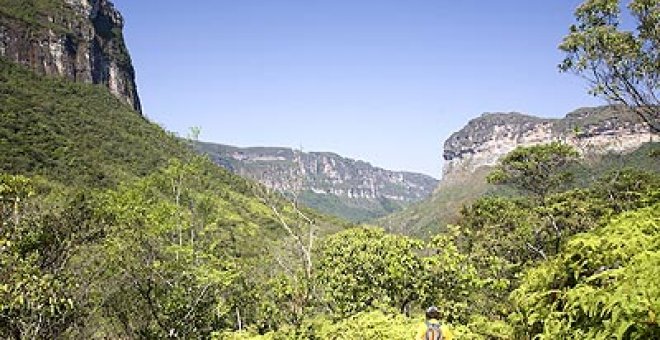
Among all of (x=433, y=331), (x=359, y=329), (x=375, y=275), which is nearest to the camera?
A: (x=433, y=331)

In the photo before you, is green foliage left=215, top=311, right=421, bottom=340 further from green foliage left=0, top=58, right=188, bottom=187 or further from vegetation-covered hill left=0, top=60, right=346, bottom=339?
green foliage left=0, top=58, right=188, bottom=187

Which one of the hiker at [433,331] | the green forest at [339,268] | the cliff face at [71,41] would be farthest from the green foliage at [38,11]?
the hiker at [433,331]

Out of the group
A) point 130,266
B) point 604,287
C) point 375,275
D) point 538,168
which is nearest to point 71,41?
point 538,168

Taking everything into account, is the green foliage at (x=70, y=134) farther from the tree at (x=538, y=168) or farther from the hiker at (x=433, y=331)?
the hiker at (x=433, y=331)

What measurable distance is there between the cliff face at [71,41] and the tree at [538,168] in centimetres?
12540

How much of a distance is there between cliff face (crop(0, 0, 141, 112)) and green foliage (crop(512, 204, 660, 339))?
143 meters

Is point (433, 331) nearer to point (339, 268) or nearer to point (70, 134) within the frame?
point (339, 268)

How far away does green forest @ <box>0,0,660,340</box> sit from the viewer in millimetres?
3943

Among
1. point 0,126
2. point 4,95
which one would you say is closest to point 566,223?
point 0,126

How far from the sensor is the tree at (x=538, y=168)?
101 ft

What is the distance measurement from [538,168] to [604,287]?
96.1ft

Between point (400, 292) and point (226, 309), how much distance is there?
822cm

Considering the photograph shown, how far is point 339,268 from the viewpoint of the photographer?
16094 millimetres

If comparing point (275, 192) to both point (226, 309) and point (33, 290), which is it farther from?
point (33, 290)
